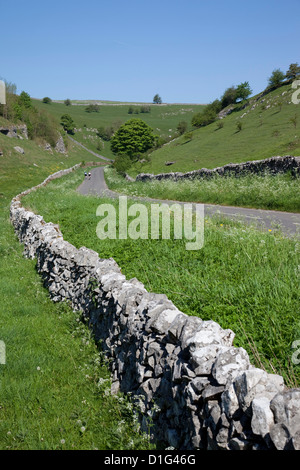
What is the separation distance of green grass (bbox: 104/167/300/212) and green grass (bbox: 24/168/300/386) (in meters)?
8.31

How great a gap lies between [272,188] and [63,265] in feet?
45.3

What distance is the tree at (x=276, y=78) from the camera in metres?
70.6

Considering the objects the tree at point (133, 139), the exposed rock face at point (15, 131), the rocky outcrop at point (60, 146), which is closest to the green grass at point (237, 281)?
the exposed rock face at point (15, 131)

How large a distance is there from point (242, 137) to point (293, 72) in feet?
102

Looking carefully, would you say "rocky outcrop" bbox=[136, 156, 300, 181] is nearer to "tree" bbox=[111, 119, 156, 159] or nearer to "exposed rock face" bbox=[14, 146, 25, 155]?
"exposed rock face" bbox=[14, 146, 25, 155]

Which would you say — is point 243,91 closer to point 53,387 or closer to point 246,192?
point 246,192

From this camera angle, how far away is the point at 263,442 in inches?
104

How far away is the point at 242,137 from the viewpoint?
51938 mm

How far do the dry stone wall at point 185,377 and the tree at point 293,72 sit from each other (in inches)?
3080

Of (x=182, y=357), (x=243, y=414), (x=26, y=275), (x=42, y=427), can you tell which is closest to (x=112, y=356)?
(x=42, y=427)
